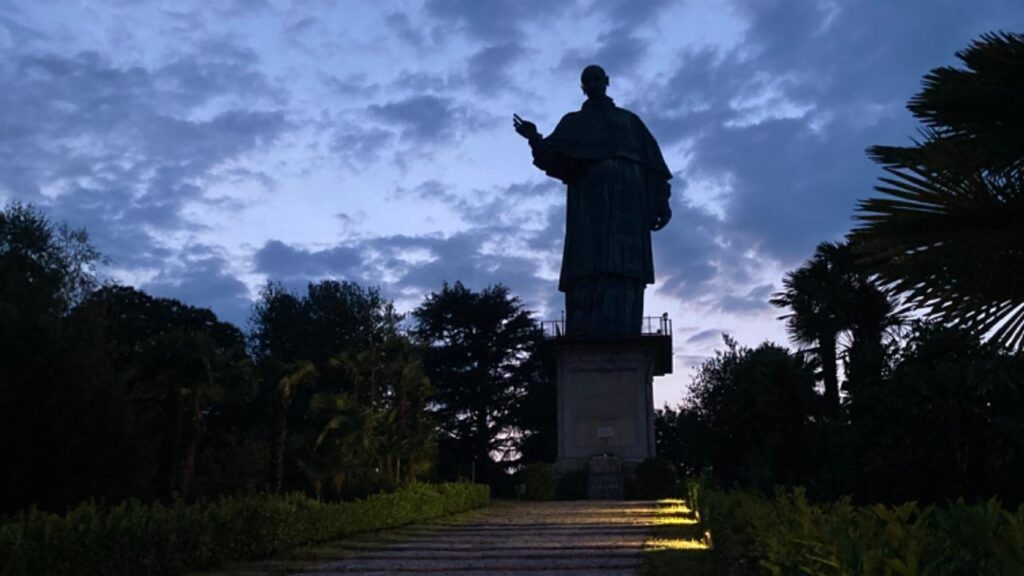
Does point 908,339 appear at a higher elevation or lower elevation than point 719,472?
higher

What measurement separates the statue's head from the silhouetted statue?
615 millimetres

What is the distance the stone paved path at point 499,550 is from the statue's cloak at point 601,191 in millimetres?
16769

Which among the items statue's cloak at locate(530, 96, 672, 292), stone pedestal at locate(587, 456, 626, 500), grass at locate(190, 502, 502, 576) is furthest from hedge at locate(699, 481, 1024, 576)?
statue's cloak at locate(530, 96, 672, 292)

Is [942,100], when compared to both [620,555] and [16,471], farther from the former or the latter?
[16,471]

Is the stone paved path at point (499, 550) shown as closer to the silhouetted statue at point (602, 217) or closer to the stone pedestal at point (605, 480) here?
the stone pedestal at point (605, 480)

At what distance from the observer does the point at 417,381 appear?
31469mm

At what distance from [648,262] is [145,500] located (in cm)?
2242

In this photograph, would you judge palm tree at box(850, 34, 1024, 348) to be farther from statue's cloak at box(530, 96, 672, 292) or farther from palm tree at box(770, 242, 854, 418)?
statue's cloak at box(530, 96, 672, 292)

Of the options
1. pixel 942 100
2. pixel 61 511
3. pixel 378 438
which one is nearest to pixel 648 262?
pixel 378 438

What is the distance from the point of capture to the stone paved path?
13320 mm

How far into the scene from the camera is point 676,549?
1534 centimetres

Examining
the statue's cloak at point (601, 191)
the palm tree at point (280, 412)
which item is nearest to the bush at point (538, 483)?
the statue's cloak at point (601, 191)

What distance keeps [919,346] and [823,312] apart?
5163mm

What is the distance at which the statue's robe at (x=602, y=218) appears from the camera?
131 ft
